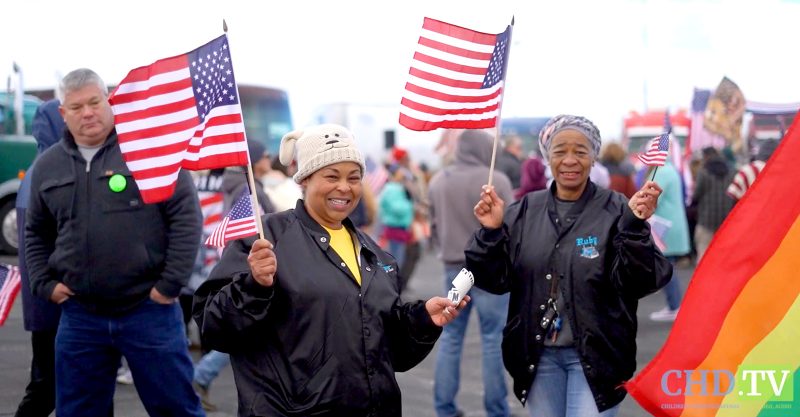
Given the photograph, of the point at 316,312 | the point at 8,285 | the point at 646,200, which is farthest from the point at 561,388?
the point at 8,285

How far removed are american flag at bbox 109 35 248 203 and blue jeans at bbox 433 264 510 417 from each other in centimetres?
331

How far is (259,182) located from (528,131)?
95.6 ft

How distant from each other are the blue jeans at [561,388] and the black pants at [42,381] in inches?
99.8

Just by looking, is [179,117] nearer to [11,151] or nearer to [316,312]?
[316,312]

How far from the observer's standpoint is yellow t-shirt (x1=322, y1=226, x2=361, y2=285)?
13.5 ft

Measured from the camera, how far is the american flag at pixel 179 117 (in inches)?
162

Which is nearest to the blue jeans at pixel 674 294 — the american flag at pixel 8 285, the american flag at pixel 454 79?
the american flag at pixel 8 285

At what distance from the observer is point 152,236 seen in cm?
547

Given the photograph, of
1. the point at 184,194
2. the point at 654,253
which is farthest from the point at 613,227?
the point at 184,194

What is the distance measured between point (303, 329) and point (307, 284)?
0.15m

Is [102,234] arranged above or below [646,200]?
below

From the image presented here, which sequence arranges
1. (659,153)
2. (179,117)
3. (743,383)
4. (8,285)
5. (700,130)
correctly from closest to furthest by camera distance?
(743,383)
(179,117)
(659,153)
(8,285)
(700,130)

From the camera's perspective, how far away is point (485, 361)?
7.38 m

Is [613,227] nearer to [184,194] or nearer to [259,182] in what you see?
[184,194]
